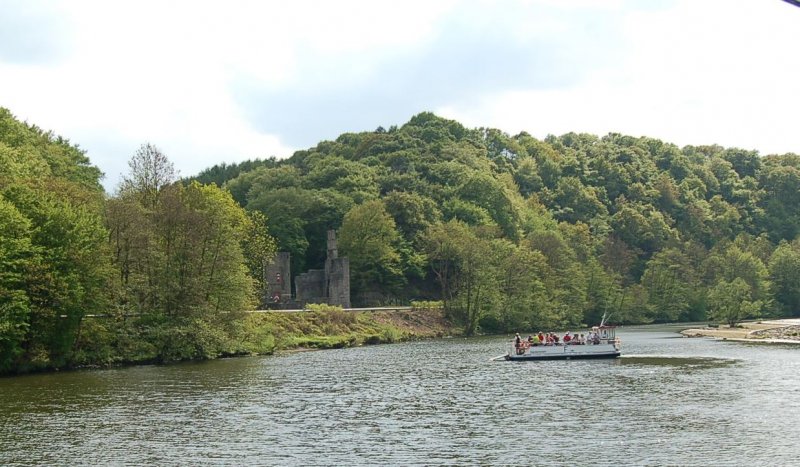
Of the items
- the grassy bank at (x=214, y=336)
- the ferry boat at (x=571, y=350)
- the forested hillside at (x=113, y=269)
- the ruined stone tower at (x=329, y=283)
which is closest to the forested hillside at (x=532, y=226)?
the ruined stone tower at (x=329, y=283)

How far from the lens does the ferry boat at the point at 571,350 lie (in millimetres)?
64438

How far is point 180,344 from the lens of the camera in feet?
203

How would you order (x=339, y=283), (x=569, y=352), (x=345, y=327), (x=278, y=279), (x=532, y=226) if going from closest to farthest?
(x=569, y=352) → (x=345, y=327) → (x=278, y=279) → (x=339, y=283) → (x=532, y=226)

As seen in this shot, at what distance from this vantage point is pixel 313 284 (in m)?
102

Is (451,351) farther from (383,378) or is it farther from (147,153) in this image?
(147,153)

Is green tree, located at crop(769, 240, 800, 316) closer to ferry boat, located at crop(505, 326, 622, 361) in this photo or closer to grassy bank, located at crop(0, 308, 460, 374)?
grassy bank, located at crop(0, 308, 460, 374)

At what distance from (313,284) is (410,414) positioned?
66.6m

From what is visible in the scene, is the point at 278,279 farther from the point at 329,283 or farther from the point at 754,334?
the point at 754,334

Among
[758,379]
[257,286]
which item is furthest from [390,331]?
[758,379]

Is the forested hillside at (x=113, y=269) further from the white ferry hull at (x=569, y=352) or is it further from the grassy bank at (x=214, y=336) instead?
the white ferry hull at (x=569, y=352)

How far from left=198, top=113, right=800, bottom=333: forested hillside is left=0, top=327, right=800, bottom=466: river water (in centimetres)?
4946

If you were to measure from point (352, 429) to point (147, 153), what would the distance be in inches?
1833

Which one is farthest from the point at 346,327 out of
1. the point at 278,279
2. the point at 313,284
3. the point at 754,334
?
the point at 754,334

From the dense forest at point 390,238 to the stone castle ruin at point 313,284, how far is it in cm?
341
